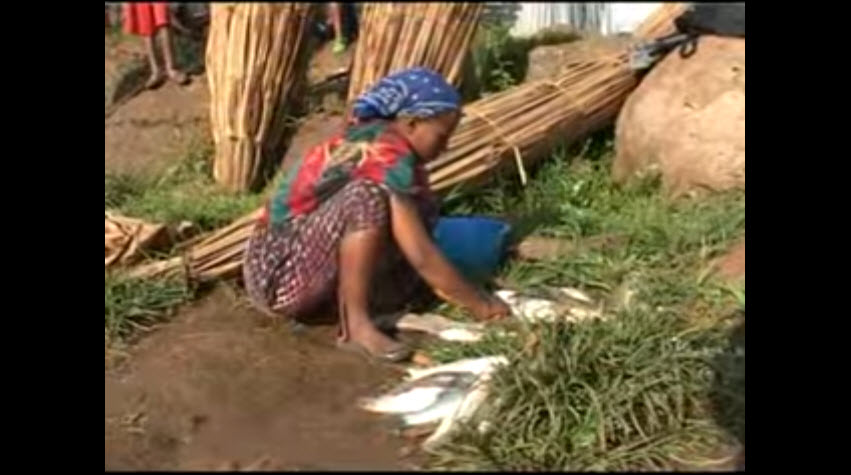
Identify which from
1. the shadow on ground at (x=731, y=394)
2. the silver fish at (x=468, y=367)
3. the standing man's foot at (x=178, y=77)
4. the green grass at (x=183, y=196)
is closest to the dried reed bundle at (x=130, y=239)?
the green grass at (x=183, y=196)

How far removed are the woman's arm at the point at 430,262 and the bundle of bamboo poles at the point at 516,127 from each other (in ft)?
2.89

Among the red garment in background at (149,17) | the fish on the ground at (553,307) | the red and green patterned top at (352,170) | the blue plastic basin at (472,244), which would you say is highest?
the red garment in background at (149,17)

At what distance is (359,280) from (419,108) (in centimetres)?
52

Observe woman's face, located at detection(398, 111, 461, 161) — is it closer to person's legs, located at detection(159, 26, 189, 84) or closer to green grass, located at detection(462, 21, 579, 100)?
green grass, located at detection(462, 21, 579, 100)

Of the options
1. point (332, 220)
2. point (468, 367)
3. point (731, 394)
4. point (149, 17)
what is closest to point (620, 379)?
point (731, 394)

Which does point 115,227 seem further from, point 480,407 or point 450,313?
point 480,407

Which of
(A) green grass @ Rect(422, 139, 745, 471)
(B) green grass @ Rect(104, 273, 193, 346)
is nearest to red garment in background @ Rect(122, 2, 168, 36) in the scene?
(B) green grass @ Rect(104, 273, 193, 346)

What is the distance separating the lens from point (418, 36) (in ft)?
19.7

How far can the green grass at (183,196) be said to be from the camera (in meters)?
5.53

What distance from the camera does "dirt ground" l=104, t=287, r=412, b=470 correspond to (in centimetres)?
324

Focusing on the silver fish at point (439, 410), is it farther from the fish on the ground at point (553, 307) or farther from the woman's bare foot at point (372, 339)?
the woman's bare foot at point (372, 339)

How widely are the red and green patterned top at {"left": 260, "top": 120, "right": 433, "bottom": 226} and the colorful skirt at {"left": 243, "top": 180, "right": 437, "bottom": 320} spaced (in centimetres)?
4
